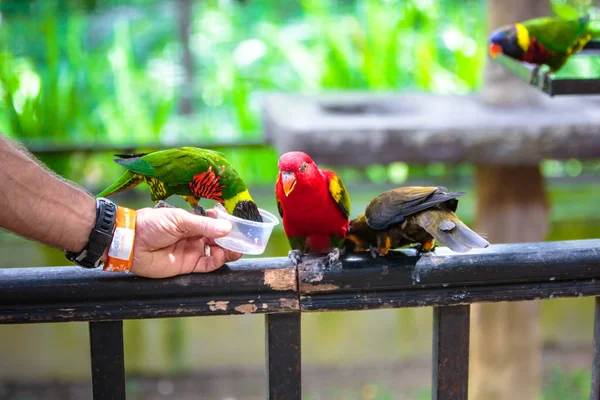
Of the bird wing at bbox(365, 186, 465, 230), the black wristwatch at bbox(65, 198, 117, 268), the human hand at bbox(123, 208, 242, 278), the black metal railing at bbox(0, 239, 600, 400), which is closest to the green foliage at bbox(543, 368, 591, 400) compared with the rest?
the bird wing at bbox(365, 186, 465, 230)

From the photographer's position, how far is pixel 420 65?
3900 millimetres

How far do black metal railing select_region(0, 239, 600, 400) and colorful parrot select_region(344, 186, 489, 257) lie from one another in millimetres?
124

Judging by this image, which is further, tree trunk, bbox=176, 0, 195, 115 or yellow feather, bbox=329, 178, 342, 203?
tree trunk, bbox=176, 0, 195, 115

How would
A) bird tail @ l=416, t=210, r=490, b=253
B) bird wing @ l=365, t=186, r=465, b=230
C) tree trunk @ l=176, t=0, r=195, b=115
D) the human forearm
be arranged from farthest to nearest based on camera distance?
tree trunk @ l=176, t=0, r=195, b=115, bird wing @ l=365, t=186, r=465, b=230, bird tail @ l=416, t=210, r=490, b=253, the human forearm

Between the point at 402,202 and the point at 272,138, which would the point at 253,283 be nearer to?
the point at 402,202

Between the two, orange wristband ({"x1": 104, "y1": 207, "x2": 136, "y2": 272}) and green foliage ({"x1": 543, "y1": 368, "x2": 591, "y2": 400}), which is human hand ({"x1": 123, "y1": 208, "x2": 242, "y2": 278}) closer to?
orange wristband ({"x1": 104, "y1": 207, "x2": 136, "y2": 272})

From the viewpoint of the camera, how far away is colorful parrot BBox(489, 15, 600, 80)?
145 centimetres

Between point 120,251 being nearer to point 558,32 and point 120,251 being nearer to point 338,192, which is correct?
point 338,192

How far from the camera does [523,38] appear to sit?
1543mm

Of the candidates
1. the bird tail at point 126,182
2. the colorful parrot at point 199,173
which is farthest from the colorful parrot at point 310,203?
the bird tail at point 126,182

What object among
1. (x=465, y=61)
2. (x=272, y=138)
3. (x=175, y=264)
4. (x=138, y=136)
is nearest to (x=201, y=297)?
(x=175, y=264)

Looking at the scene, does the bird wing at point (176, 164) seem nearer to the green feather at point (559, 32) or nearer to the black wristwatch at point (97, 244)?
the black wristwatch at point (97, 244)

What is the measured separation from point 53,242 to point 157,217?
0.43ft

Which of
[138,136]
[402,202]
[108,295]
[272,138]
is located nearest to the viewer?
[108,295]
